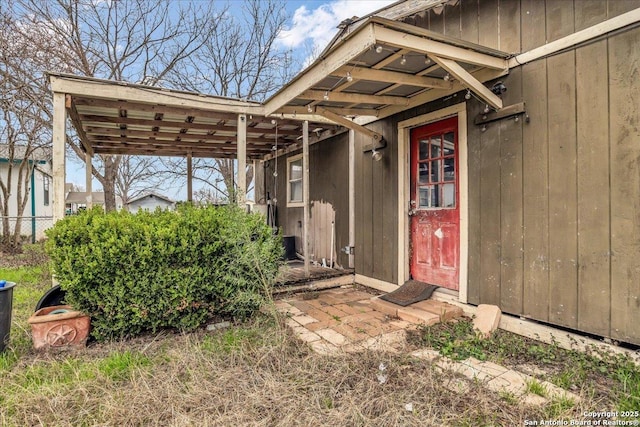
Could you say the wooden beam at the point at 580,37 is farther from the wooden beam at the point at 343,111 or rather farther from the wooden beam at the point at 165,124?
the wooden beam at the point at 165,124

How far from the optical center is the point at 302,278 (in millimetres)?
4594

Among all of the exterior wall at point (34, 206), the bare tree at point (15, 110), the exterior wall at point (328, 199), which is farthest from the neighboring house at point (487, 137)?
the exterior wall at point (34, 206)

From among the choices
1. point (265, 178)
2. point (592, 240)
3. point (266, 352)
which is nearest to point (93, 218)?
point (266, 352)

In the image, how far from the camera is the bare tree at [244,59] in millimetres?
11703

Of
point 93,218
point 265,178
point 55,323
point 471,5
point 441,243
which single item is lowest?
point 55,323

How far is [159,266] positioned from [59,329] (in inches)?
34.8

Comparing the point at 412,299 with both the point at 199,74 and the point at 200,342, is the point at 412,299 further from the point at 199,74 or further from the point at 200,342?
the point at 199,74

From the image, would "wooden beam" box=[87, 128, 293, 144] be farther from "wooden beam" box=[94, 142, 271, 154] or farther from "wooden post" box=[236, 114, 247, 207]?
"wooden post" box=[236, 114, 247, 207]

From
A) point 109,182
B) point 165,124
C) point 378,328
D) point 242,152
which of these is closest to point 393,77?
point 242,152

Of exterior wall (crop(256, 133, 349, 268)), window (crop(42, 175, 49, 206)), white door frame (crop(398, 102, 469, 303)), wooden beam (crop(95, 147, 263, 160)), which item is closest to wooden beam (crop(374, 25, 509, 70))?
white door frame (crop(398, 102, 469, 303))

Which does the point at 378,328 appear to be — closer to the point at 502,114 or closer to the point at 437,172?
the point at 437,172

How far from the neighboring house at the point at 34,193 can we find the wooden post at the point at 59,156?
601 cm

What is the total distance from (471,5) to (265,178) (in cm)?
561

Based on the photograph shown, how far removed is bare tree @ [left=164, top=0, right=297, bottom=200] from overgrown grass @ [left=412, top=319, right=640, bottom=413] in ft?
32.9
